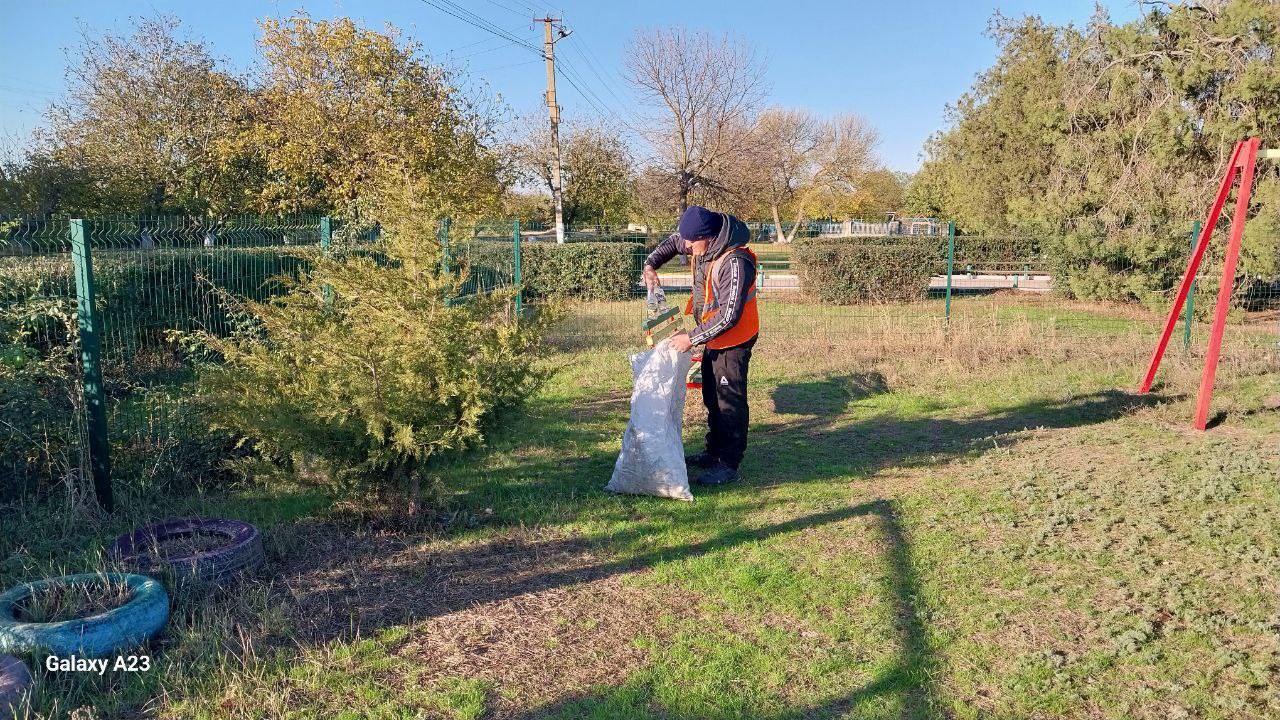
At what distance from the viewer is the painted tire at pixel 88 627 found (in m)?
3.06

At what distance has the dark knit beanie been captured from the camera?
550cm

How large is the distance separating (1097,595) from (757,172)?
97.5 feet

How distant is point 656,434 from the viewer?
16.9 feet

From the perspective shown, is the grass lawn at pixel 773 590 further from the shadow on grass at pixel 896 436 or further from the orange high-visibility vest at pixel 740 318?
the orange high-visibility vest at pixel 740 318

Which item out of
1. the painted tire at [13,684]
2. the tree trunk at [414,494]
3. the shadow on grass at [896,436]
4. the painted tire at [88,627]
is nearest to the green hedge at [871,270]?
the shadow on grass at [896,436]

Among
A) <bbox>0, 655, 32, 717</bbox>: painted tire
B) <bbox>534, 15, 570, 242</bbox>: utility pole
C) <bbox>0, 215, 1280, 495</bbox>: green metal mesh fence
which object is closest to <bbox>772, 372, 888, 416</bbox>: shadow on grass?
<bbox>0, 215, 1280, 495</bbox>: green metal mesh fence

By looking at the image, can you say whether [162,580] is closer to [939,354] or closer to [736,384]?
[736,384]

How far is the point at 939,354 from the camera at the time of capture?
1023cm

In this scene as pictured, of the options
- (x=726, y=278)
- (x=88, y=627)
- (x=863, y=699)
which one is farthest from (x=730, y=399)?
(x=88, y=627)

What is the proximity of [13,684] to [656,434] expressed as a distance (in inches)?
130

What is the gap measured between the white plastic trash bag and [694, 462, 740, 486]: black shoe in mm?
378

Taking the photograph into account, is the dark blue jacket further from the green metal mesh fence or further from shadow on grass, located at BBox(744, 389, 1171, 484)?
shadow on grass, located at BBox(744, 389, 1171, 484)

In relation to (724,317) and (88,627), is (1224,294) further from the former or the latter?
(88,627)

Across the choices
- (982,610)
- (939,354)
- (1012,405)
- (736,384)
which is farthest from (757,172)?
(982,610)
